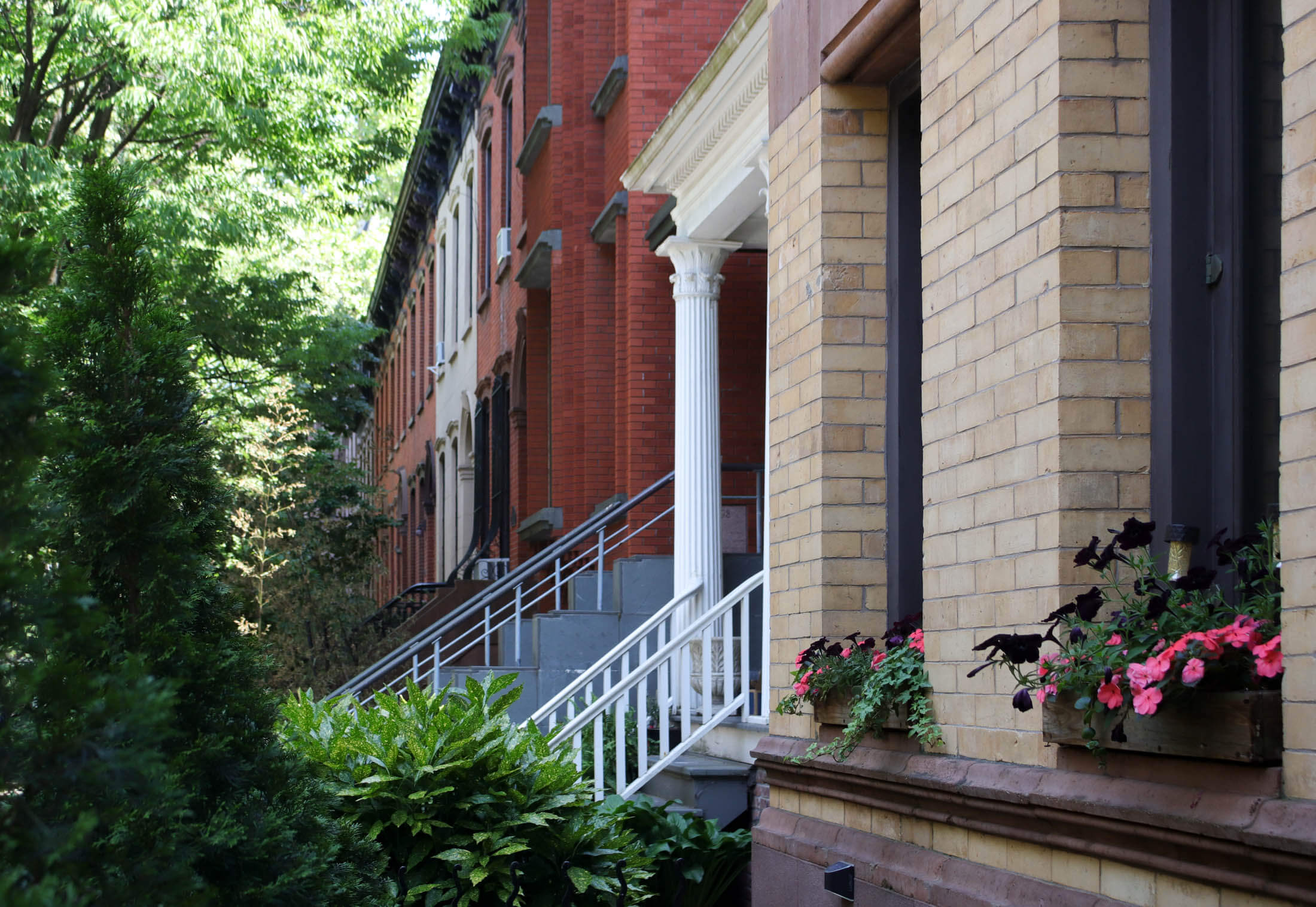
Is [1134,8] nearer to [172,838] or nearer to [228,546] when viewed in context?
[228,546]

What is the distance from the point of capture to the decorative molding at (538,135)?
610 inches

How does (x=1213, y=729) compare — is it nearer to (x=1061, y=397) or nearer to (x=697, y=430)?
(x=1061, y=397)

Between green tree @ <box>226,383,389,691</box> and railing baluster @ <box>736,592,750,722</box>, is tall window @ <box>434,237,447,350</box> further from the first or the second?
railing baluster @ <box>736,592,750,722</box>

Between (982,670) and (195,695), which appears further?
(982,670)

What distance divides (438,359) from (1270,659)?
81.8ft

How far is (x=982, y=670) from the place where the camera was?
187 inches

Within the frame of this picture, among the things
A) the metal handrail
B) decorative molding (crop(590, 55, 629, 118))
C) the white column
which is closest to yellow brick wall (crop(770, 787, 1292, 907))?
the white column

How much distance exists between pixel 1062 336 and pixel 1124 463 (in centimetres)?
39

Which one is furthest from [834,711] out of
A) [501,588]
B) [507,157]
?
[507,157]

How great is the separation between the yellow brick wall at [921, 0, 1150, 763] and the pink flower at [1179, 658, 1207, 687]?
909mm

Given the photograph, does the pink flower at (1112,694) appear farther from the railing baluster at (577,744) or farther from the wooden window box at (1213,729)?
the railing baluster at (577,744)

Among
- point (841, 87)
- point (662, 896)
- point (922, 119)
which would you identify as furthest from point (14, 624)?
point (662, 896)

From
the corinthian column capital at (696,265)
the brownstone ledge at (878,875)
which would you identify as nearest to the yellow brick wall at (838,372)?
the brownstone ledge at (878,875)

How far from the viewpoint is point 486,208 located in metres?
22.2
